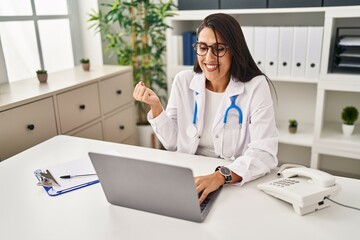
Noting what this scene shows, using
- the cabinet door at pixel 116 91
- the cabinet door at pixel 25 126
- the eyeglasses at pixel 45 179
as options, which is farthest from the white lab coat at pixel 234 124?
the cabinet door at pixel 116 91

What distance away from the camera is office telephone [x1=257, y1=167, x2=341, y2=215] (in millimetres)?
1044

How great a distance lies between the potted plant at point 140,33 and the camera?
9.02ft

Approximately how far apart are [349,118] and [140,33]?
69.7 inches

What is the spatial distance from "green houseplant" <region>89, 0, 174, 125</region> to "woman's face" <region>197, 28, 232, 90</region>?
1.29m

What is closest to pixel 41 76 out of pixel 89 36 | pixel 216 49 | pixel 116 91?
pixel 116 91

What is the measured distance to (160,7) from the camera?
275 cm

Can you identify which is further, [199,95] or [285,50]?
[285,50]

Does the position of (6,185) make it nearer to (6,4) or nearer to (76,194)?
(76,194)

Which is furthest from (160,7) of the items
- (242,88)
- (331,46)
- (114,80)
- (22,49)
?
(242,88)

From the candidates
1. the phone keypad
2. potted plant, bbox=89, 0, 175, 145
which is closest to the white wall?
potted plant, bbox=89, 0, 175, 145

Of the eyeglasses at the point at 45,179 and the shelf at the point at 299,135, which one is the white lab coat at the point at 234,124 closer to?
the eyeglasses at the point at 45,179

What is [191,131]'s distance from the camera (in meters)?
1.58

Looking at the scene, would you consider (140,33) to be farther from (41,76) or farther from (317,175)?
(317,175)

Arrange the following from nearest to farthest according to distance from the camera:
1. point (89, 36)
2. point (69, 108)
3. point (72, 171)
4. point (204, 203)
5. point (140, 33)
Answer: point (204, 203), point (72, 171), point (69, 108), point (140, 33), point (89, 36)
